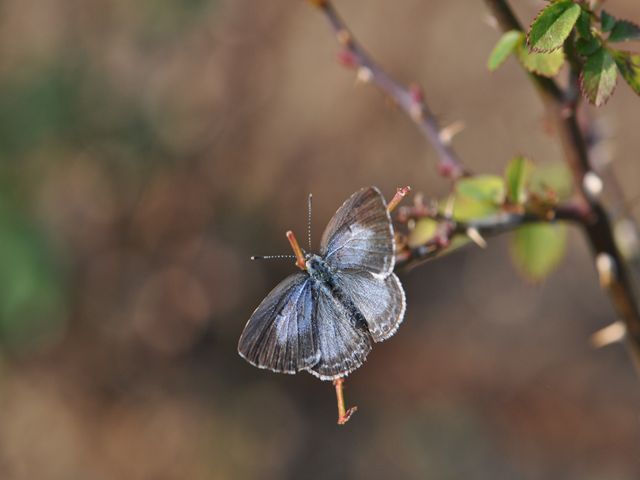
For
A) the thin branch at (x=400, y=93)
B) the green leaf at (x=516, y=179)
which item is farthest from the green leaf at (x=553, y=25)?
the thin branch at (x=400, y=93)

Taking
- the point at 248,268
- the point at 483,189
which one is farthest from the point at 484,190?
the point at 248,268

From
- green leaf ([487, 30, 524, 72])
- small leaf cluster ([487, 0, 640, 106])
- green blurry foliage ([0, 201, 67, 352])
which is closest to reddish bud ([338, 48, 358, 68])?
green leaf ([487, 30, 524, 72])

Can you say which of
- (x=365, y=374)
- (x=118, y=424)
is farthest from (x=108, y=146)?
(x=365, y=374)

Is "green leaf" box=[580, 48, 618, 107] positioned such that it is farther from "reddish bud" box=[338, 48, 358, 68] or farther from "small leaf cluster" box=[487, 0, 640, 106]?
"reddish bud" box=[338, 48, 358, 68]

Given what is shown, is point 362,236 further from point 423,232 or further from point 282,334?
point 423,232

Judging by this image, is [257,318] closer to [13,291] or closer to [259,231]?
[13,291]

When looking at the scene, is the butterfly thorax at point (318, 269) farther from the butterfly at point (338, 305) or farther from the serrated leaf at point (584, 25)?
the serrated leaf at point (584, 25)

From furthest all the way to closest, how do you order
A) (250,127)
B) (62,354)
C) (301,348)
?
(250,127) → (62,354) → (301,348)
